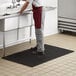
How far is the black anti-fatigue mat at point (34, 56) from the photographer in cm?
461

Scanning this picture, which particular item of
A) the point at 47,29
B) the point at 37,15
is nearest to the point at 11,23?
the point at 37,15

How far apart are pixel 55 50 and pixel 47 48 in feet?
0.71

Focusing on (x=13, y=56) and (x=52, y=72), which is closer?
(x=52, y=72)

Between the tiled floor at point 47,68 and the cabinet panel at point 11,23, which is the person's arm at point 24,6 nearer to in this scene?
the cabinet panel at point 11,23

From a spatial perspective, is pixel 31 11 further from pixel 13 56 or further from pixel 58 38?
pixel 58 38

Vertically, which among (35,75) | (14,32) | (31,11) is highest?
(31,11)

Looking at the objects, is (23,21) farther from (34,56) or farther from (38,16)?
(34,56)

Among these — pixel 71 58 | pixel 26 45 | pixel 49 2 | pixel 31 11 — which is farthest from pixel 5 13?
pixel 49 2

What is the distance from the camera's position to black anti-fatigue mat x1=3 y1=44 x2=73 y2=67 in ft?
15.1

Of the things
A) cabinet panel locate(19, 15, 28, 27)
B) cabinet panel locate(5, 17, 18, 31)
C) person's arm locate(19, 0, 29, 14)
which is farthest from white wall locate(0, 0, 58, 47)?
person's arm locate(19, 0, 29, 14)

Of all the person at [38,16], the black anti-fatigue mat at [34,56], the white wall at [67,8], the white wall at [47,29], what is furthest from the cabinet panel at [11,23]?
the white wall at [67,8]

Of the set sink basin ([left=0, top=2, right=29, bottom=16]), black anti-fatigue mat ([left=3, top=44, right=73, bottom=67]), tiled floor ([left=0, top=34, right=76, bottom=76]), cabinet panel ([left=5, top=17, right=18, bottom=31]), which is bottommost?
tiled floor ([left=0, top=34, right=76, bottom=76])

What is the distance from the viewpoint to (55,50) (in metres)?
5.32

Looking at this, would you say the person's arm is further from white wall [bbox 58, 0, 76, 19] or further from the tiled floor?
white wall [bbox 58, 0, 76, 19]
